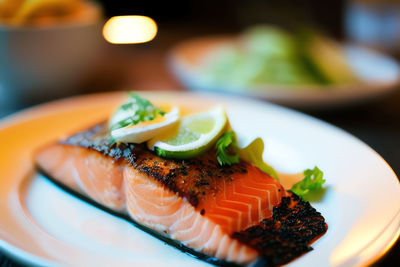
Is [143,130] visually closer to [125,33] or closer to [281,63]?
[281,63]

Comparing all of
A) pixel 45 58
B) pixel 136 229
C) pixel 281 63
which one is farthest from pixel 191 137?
pixel 281 63

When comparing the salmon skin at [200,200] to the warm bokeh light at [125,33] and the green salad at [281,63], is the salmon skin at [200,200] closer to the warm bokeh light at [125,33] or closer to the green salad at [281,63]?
the green salad at [281,63]

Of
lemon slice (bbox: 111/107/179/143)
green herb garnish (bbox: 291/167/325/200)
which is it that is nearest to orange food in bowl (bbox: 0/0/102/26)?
lemon slice (bbox: 111/107/179/143)

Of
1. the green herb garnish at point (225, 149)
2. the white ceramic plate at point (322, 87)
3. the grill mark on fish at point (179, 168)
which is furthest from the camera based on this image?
the white ceramic plate at point (322, 87)

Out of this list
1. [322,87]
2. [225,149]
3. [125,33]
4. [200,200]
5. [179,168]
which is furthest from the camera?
[125,33]

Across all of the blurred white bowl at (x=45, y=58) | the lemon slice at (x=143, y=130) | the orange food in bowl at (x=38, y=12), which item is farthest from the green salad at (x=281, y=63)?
the lemon slice at (x=143, y=130)

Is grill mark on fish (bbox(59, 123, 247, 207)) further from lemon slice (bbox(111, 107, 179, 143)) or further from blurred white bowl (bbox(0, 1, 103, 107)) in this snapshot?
blurred white bowl (bbox(0, 1, 103, 107))
